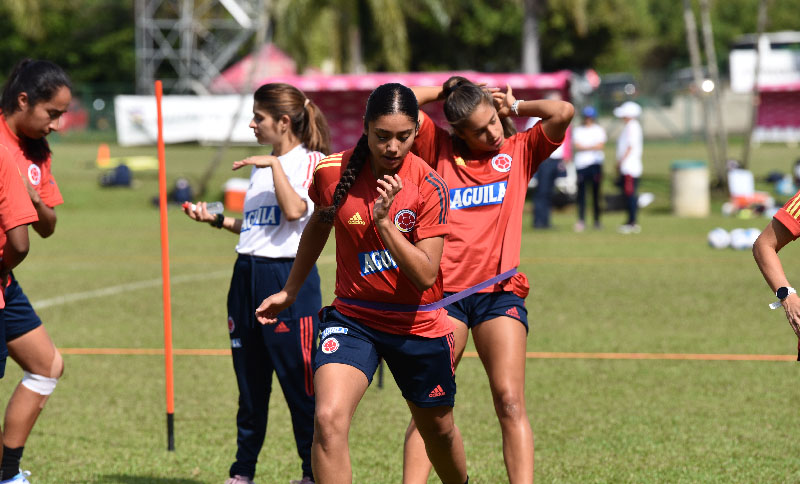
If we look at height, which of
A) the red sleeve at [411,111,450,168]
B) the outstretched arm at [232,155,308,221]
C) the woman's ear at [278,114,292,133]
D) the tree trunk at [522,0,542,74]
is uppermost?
the tree trunk at [522,0,542,74]

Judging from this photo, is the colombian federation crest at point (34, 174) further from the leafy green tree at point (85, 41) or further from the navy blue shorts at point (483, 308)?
the leafy green tree at point (85, 41)

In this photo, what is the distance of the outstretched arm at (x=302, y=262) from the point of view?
4660mm

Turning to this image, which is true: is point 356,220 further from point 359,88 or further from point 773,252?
point 359,88

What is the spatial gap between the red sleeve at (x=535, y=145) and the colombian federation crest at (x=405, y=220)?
1.23 metres

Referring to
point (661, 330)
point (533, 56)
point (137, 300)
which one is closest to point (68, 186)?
point (533, 56)

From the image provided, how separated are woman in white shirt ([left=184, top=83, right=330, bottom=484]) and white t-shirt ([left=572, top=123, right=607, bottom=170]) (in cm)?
1403

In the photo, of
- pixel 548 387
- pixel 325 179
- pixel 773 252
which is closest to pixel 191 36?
pixel 548 387

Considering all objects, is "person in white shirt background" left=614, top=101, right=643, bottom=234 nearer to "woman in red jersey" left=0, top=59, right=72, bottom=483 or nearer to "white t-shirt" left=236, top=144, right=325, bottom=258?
"white t-shirt" left=236, top=144, right=325, bottom=258

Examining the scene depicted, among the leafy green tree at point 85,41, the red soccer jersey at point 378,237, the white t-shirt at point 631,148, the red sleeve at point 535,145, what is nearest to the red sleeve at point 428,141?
the red sleeve at point 535,145

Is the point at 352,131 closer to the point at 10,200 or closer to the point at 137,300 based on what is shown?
the point at 137,300

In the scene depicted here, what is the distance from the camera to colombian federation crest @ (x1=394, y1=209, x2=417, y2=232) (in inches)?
172

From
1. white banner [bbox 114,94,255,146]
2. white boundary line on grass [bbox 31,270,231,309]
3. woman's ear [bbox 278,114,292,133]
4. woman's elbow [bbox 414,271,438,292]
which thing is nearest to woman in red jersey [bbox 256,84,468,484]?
woman's elbow [bbox 414,271,438,292]

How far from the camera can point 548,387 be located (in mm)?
7988

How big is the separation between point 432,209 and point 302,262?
0.74 metres
